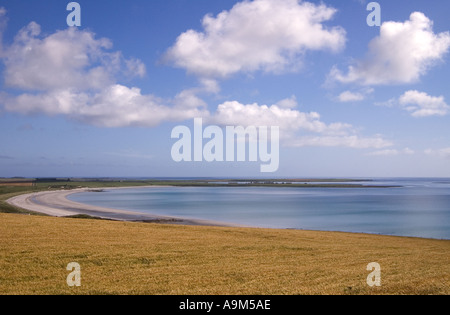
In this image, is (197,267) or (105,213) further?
(105,213)

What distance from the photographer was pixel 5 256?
18.2 m

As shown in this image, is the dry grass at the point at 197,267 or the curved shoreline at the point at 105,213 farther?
the curved shoreline at the point at 105,213

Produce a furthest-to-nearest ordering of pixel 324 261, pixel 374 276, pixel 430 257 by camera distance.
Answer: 1. pixel 430 257
2. pixel 324 261
3. pixel 374 276

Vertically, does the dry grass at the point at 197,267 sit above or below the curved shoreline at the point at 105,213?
above

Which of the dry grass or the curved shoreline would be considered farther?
the curved shoreline

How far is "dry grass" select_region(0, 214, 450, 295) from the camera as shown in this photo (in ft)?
43.5

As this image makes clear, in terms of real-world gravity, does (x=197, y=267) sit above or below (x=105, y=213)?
above

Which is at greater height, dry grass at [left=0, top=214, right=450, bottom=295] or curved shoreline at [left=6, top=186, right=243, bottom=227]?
dry grass at [left=0, top=214, right=450, bottom=295]

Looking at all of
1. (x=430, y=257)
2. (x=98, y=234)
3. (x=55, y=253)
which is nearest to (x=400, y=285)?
(x=430, y=257)

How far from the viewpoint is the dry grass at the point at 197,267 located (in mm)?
13250

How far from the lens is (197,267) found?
1698cm

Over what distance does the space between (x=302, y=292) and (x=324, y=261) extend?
699 centimetres
